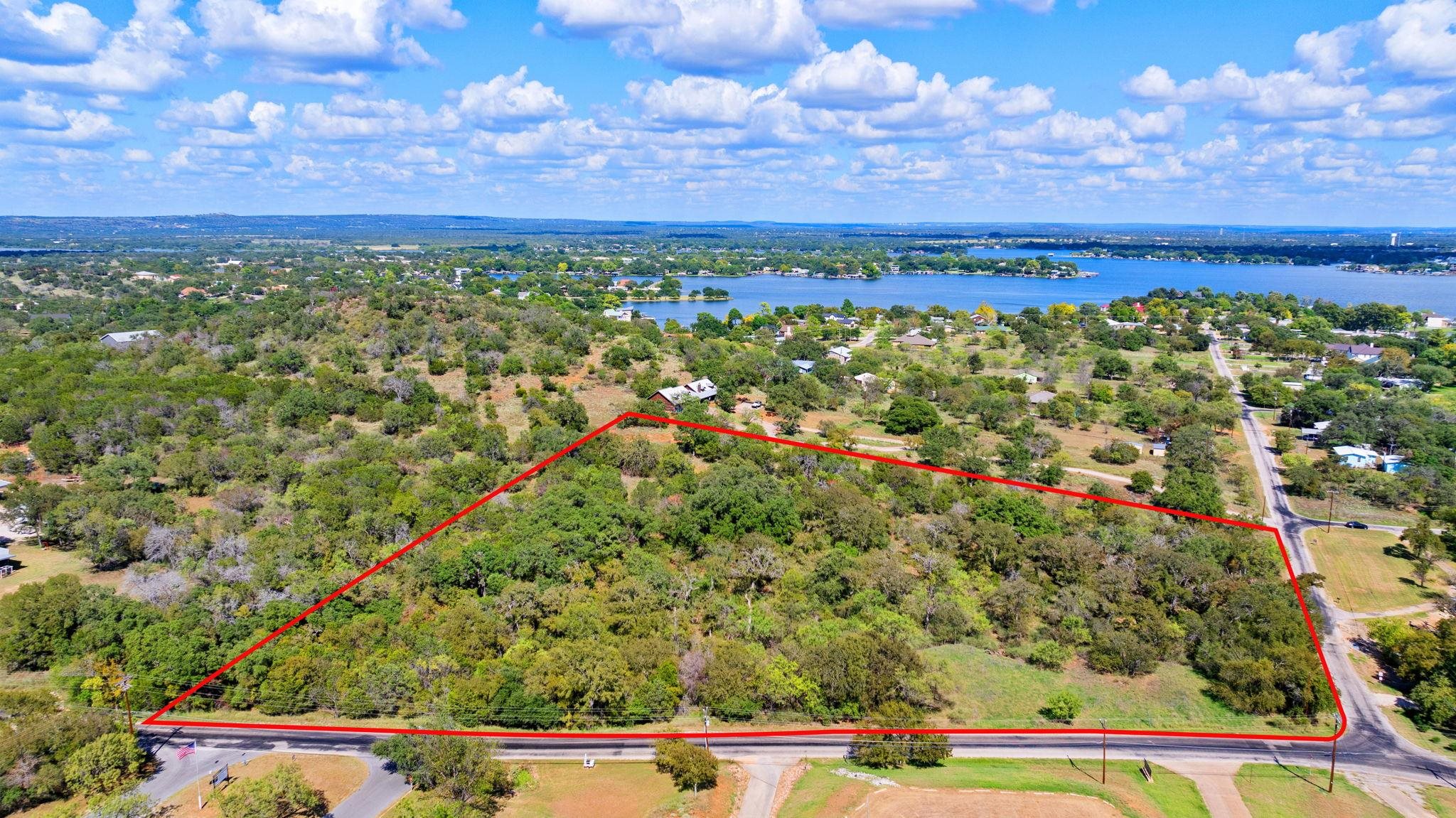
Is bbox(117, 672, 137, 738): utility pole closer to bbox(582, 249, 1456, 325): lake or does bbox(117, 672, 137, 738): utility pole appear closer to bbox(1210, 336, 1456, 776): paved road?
bbox(1210, 336, 1456, 776): paved road

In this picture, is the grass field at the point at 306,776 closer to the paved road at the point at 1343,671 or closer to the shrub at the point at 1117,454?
the paved road at the point at 1343,671

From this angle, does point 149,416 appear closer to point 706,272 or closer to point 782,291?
point 782,291

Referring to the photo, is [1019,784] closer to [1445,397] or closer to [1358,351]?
[1445,397]

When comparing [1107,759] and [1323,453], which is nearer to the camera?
[1107,759]

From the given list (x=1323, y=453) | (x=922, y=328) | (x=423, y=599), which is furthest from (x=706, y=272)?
(x=423, y=599)

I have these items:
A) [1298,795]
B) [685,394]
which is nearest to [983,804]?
[1298,795]

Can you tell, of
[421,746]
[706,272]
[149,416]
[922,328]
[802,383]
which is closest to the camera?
[421,746]
